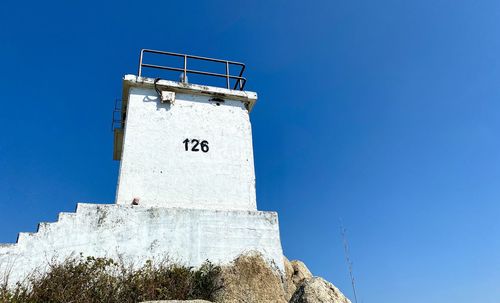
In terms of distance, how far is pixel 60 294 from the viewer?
6.96 meters

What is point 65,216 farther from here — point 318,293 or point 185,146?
point 318,293

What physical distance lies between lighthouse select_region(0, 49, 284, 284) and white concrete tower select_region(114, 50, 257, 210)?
1.1 inches

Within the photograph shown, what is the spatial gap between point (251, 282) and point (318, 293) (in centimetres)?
234

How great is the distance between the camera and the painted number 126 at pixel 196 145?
35.8ft

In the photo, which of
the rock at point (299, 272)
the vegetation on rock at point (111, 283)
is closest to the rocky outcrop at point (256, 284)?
the vegetation on rock at point (111, 283)

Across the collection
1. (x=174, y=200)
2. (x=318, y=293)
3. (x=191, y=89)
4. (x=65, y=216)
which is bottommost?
(x=318, y=293)

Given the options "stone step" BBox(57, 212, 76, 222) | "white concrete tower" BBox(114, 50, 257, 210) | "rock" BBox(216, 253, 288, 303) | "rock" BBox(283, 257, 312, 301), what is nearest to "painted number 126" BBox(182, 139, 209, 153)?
"white concrete tower" BBox(114, 50, 257, 210)

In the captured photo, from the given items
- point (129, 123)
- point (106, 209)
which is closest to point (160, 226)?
point (106, 209)

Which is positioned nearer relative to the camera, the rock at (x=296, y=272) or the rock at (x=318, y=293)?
the rock at (x=318, y=293)

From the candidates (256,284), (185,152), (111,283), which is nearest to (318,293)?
(256,284)

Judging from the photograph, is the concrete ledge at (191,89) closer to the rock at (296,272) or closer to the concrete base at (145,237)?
the concrete base at (145,237)

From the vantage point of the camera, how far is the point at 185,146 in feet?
35.7

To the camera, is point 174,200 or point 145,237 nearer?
point 145,237

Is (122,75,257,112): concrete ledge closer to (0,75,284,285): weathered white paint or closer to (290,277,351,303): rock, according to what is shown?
(0,75,284,285): weathered white paint
